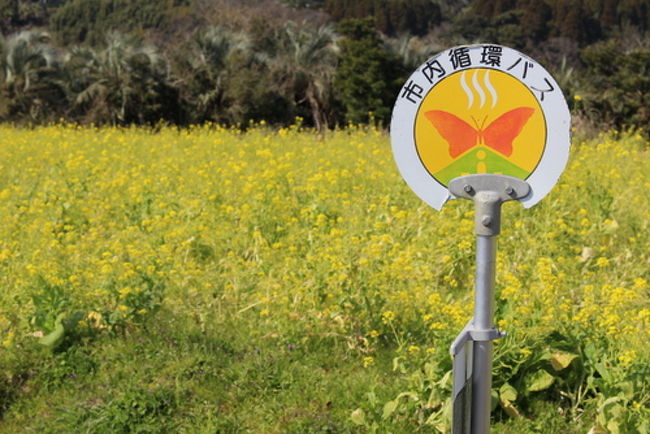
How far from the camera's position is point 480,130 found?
1809 millimetres

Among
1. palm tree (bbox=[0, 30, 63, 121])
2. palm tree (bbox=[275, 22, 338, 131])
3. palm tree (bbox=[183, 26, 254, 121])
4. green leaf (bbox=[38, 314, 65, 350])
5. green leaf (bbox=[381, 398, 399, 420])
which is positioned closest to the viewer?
green leaf (bbox=[381, 398, 399, 420])

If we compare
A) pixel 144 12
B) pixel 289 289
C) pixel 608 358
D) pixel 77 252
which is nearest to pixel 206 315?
pixel 289 289

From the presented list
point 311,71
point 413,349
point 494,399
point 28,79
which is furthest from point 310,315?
point 311,71

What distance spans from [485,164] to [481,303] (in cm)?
35

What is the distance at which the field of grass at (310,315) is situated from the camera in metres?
3.02

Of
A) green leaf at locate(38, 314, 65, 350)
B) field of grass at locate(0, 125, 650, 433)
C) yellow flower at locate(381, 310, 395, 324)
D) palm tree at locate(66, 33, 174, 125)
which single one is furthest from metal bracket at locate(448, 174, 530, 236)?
palm tree at locate(66, 33, 174, 125)

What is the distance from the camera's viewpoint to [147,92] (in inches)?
667

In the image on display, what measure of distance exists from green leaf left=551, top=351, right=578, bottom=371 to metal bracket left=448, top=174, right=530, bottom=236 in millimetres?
1438

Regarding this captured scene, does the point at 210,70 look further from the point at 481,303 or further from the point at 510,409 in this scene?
the point at 481,303

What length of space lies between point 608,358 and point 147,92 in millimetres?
15264

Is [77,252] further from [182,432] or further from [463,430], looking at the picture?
[463,430]

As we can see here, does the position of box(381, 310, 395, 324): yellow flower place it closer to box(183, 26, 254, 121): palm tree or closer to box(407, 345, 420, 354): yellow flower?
box(407, 345, 420, 354): yellow flower

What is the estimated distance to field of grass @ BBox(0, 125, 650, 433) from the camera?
3.02 metres

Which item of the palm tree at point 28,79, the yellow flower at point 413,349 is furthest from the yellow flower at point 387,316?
the palm tree at point 28,79
